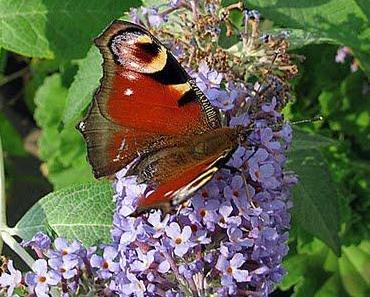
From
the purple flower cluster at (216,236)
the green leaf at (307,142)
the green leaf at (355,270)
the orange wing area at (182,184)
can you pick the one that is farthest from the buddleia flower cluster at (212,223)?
the green leaf at (355,270)

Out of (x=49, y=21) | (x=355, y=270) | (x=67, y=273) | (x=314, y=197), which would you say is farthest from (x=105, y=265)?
(x=355, y=270)

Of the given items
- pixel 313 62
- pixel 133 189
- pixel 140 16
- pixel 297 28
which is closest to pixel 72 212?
pixel 133 189

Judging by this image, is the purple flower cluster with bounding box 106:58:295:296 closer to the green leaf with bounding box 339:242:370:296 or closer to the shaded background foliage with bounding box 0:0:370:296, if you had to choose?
the shaded background foliage with bounding box 0:0:370:296

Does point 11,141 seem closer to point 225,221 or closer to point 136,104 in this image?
point 136,104

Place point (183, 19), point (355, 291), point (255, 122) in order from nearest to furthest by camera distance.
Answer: point (255, 122)
point (183, 19)
point (355, 291)

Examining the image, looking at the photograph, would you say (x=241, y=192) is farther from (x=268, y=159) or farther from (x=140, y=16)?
(x=140, y=16)

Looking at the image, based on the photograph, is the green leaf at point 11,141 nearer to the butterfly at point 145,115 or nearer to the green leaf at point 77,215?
the green leaf at point 77,215

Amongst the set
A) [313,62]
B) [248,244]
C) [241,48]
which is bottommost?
[313,62]
